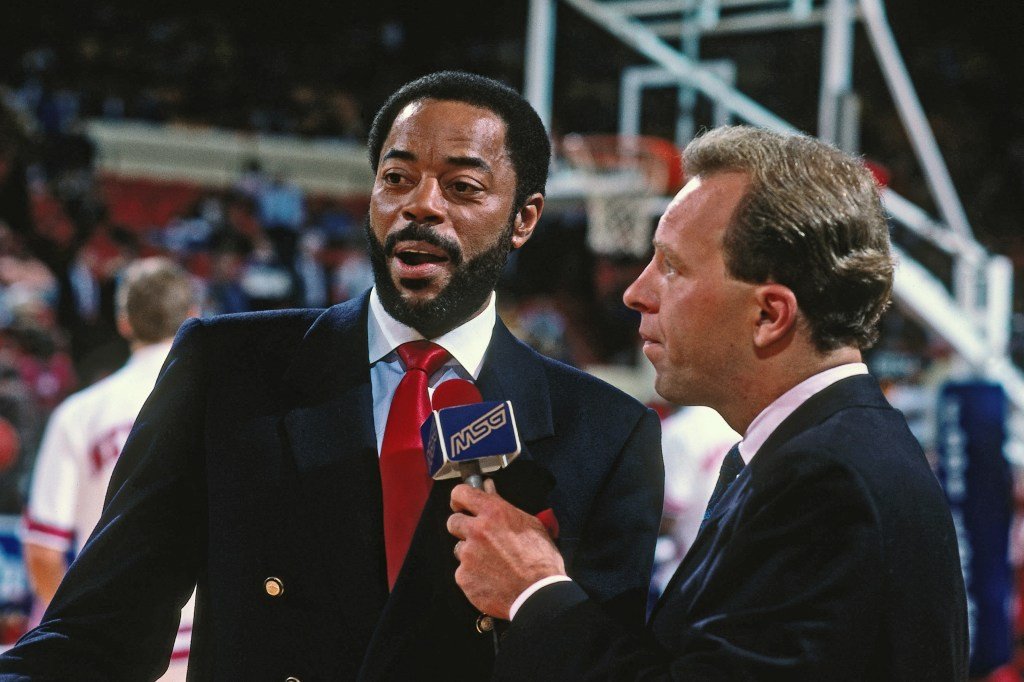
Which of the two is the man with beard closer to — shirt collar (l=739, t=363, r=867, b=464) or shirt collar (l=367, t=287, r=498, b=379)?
shirt collar (l=367, t=287, r=498, b=379)

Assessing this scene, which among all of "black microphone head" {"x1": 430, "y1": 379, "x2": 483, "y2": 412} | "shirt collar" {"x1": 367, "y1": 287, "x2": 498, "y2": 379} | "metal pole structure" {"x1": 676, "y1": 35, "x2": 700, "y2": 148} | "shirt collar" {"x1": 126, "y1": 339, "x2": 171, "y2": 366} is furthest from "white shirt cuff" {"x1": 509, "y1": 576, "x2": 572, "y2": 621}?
"metal pole structure" {"x1": 676, "y1": 35, "x2": 700, "y2": 148}

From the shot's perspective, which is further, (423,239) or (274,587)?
(423,239)

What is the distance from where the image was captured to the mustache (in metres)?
1.87

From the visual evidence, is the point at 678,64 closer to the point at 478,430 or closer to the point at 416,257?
the point at 416,257

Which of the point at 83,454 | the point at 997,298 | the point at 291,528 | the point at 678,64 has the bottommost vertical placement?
the point at 83,454

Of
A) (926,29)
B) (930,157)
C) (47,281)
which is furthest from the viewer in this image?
(926,29)

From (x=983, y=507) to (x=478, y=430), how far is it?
5.10 meters

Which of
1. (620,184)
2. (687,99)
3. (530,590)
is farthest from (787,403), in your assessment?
(687,99)

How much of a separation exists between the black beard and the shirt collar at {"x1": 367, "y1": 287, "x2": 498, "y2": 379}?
0.02 metres

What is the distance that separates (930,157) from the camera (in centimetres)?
761

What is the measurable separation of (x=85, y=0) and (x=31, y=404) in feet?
32.6

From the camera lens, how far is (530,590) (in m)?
1.62

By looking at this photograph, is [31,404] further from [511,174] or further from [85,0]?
[85,0]

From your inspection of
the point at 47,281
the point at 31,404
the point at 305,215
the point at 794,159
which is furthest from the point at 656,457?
the point at 305,215
